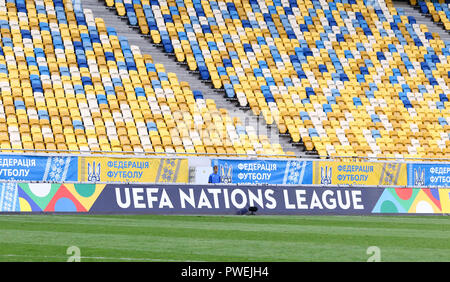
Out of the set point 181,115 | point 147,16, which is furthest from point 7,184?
point 147,16

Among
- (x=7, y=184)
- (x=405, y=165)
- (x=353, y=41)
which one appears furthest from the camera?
(x=353, y=41)

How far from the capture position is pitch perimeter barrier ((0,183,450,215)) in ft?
67.6

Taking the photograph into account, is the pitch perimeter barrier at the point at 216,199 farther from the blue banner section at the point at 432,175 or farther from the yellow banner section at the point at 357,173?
the blue banner section at the point at 432,175

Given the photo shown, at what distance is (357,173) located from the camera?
1032 inches

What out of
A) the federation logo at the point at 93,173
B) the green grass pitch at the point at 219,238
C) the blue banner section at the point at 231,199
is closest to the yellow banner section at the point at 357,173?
the blue banner section at the point at 231,199

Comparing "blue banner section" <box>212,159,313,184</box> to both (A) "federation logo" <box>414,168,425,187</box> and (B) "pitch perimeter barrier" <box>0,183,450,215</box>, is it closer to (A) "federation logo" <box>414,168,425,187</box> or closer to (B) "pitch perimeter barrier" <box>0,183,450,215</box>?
(B) "pitch perimeter barrier" <box>0,183,450,215</box>

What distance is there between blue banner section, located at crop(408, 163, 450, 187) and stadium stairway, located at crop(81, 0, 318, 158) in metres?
4.71

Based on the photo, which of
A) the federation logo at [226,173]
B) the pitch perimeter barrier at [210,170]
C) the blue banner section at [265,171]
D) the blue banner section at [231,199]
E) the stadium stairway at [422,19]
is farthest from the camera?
the stadium stairway at [422,19]

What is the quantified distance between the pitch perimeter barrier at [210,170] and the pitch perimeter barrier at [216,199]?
1336mm

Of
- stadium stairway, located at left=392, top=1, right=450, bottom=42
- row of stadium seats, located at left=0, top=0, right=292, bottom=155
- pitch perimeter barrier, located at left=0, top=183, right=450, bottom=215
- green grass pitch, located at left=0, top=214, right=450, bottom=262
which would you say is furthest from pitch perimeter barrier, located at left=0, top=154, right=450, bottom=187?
stadium stairway, located at left=392, top=1, right=450, bottom=42

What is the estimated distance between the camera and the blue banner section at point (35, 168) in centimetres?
2250

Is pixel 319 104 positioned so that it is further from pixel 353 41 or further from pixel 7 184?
pixel 7 184

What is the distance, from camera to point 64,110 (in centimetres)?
2828

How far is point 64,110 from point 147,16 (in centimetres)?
737
